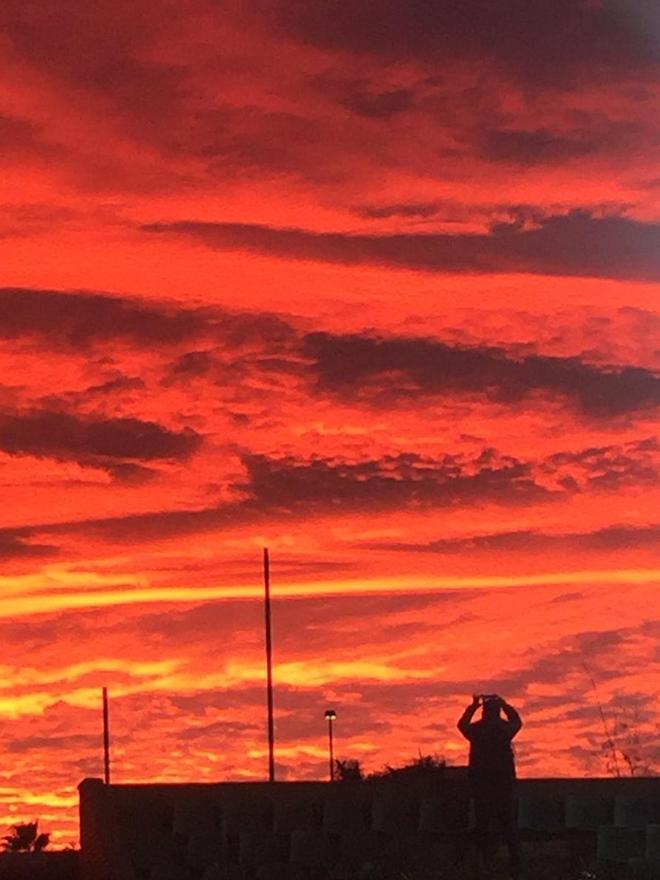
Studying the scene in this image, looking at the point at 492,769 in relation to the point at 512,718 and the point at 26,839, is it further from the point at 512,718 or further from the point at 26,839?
the point at 26,839

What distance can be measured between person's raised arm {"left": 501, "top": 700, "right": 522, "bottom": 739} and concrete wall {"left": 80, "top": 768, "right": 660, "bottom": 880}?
46.9 inches

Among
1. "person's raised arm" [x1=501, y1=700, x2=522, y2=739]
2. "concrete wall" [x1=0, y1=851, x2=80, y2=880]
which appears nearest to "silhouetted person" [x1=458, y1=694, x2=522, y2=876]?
"person's raised arm" [x1=501, y1=700, x2=522, y2=739]

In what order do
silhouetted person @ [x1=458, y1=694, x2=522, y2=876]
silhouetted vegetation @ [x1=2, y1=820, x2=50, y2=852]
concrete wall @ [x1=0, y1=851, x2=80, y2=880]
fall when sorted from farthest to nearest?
silhouetted vegetation @ [x1=2, y1=820, x2=50, y2=852] < concrete wall @ [x1=0, y1=851, x2=80, y2=880] < silhouetted person @ [x1=458, y1=694, x2=522, y2=876]

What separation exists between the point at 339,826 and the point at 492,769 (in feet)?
7.07

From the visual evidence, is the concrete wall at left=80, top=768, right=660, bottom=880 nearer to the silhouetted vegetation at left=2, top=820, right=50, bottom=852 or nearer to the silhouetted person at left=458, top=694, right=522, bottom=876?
the silhouetted person at left=458, top=694, right=522, bottom=876

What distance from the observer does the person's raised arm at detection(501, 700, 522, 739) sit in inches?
923

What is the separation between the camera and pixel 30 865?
117ft

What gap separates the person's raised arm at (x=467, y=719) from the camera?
23.5 m

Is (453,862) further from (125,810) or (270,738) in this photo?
(270,738)

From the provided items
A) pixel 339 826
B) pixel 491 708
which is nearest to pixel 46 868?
pixel 339 826

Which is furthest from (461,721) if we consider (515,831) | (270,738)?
(270,738)

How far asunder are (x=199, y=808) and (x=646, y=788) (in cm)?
475

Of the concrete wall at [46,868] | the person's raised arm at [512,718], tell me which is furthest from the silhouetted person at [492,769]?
the concrete wall at [46,868]

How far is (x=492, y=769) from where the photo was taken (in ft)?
76.0
